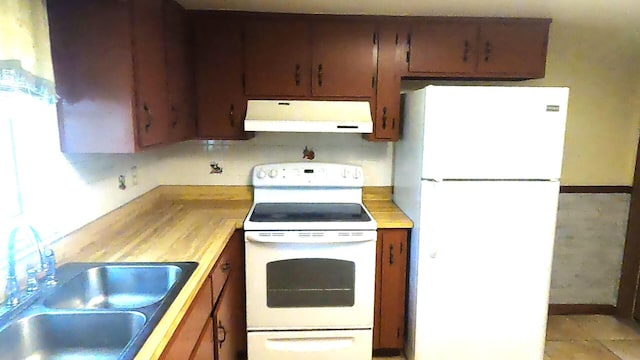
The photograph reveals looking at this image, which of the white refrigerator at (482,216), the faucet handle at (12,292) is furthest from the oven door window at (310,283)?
the faucet handle at (12,292)

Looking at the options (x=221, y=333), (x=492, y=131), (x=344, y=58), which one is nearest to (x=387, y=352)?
(x=221, y=333)

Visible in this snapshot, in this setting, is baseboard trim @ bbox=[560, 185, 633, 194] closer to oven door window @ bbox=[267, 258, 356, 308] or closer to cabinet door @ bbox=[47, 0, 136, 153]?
oven door window @ bbox=[267, 258, 356, 308]

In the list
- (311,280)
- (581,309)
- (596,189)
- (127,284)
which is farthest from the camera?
(581,309)

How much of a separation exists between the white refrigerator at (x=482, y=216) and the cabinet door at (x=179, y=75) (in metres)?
1.32

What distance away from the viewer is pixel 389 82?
2551 mm

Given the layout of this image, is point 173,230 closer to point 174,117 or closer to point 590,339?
point 174,117

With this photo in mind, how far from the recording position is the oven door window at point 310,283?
2332 mm

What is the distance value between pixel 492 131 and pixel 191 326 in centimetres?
169

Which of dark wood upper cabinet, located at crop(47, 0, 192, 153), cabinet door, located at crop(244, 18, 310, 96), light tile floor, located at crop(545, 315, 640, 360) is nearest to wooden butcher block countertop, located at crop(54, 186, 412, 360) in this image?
dark wood upper cabinet, located at crop(47, 0, 192, 153)

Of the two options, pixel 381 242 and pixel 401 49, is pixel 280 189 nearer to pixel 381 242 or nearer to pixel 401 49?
pixel 381 242

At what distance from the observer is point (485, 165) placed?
2.14 meters

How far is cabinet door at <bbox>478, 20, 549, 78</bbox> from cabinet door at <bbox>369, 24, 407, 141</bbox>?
509 mm

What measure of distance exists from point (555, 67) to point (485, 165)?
1307mm

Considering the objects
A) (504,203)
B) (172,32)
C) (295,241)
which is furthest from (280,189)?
(504,203)
